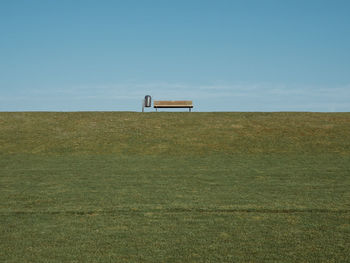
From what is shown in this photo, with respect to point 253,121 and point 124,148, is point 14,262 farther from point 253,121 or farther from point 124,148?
point 253,121

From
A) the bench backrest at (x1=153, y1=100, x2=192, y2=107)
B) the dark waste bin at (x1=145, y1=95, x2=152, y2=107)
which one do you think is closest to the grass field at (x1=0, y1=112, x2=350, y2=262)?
the dark waste bin at (x1=145, y1=95, x2=152, y2=107)

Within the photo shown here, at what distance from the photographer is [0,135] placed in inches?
886

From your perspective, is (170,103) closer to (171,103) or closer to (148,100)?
(171,103)

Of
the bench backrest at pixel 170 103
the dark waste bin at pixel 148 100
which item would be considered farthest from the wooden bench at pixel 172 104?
the dark waste bin at pixel 148 100

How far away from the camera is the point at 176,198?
27.2 feet

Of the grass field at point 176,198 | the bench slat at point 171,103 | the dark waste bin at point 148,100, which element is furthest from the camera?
the bench slat at point 171,103

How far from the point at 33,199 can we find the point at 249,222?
17.0 feet

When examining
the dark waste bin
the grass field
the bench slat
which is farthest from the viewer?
the bench slat

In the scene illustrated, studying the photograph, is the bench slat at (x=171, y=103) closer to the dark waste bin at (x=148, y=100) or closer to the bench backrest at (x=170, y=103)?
the bench backrest at (x=170, y=103)

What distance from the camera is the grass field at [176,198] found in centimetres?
Result: 518

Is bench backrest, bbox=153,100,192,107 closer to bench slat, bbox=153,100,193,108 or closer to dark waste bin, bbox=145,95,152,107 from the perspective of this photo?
bench slat, bbox=153,100,193,108

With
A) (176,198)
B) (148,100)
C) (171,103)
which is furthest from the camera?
(171,103)

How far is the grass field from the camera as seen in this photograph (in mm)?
5176

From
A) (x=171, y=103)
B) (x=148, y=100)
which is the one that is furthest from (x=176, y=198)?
(x=171, y=103)
